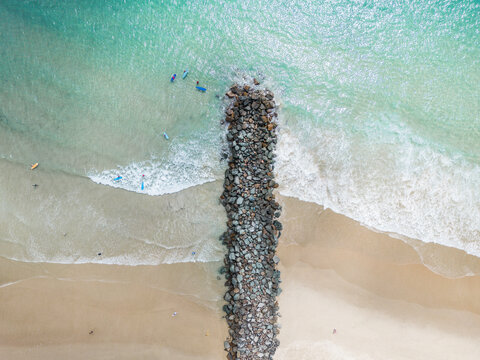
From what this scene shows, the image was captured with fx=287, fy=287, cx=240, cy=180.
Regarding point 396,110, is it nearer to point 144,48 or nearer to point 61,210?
point 144,48

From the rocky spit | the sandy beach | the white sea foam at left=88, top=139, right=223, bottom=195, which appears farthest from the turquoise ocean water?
the sandy beach

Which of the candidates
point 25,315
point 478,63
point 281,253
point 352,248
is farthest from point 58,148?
point 478,63

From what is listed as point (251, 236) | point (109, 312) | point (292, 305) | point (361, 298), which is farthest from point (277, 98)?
point (109, 312)

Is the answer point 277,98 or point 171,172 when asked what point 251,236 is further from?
point 277,98

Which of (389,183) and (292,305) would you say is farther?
(389,183)

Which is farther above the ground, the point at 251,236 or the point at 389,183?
the point at 389,183
